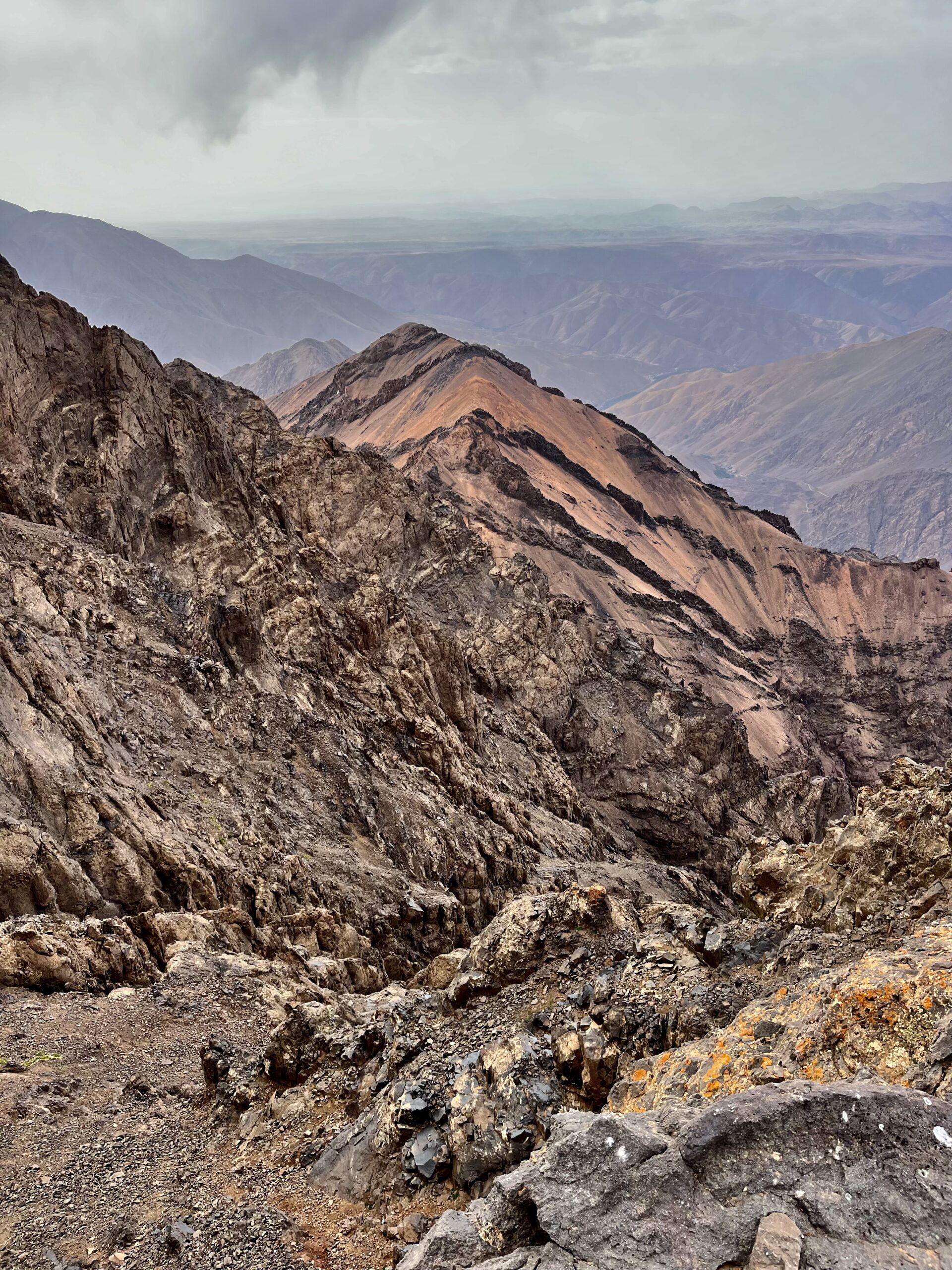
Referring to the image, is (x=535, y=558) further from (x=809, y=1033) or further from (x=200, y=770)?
(x=809, y=1033)

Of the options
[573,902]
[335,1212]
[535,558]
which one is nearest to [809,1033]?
[335,1212]

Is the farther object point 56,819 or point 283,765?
point 283,765

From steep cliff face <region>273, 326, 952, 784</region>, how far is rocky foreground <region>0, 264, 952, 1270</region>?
39.7 meters

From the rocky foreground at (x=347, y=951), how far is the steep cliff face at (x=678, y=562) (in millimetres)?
39716

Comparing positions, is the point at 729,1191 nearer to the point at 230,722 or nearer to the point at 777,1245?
the point at 777,1245

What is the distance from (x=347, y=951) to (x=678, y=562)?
295ft

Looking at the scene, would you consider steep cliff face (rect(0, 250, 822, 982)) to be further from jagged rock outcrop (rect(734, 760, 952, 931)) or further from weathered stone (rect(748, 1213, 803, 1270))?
weathered stone (rect(748, 1213, 803, 1270))

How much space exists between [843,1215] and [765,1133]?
2.52ft

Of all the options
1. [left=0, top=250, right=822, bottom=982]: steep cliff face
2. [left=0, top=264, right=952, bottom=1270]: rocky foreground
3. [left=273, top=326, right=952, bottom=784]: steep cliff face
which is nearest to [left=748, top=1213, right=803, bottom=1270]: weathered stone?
[left=0, top=264, right=952, bottom=1270]: rocky foreground

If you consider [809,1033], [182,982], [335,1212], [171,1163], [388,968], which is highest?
[809,1033]

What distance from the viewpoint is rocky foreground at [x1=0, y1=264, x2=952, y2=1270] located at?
662 centimetres

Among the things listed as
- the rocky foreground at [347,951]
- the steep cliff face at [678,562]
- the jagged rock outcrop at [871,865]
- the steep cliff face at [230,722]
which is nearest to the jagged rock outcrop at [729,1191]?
the rocky foreground at [347,951]

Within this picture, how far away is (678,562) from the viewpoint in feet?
340

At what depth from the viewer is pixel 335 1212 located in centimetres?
908
